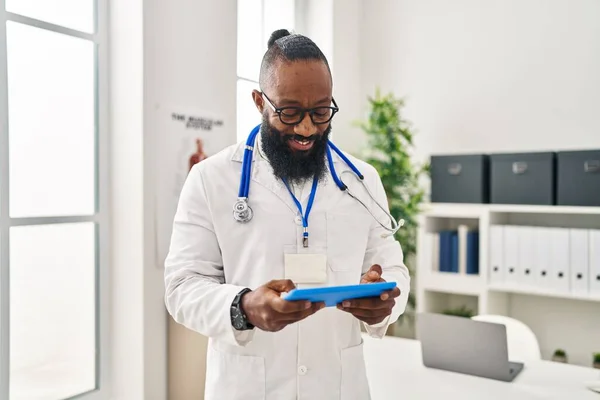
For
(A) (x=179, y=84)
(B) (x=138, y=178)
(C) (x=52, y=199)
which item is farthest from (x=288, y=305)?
(A) (x=179, y=84)

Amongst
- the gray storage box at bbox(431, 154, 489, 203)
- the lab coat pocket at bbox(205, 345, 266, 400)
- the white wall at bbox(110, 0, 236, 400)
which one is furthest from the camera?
the gray storage box at bbox(431, 154, 489, 203)

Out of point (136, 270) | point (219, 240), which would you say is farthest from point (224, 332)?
point (136, 270)

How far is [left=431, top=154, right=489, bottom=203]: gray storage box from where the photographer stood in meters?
3.39

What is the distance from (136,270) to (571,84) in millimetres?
2709

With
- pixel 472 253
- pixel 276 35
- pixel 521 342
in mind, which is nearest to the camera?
pixel 276 35

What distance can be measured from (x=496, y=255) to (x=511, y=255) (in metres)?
0.08

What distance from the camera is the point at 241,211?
1333mm

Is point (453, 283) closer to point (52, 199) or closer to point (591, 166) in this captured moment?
point (591, 166)

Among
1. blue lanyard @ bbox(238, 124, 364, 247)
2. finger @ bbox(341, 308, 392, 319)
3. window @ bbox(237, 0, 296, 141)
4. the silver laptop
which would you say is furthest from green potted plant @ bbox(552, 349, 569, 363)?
finger @ bbox(341, 308, 392, 319)

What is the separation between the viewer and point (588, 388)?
185cm

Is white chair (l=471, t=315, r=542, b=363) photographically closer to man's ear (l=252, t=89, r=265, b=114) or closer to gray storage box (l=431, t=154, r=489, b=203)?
gray storage box (l=431, t=154, r=489, b=203)

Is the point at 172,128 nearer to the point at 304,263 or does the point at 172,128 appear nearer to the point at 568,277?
the point at 304,263

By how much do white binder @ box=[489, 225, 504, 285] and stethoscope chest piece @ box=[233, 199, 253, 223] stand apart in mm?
2361

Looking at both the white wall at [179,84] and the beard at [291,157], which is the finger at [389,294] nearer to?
the beard at [291,157]
